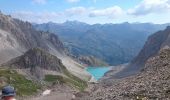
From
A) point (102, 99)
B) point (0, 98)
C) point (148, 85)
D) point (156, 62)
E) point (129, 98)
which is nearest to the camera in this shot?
point (0, 98)

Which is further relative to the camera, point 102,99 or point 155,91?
point 102,99

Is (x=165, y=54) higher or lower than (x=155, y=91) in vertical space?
higher

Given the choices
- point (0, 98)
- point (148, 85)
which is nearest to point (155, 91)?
point (148, 85)

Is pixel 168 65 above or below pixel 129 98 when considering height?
above

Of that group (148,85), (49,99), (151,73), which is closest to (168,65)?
(151,73)

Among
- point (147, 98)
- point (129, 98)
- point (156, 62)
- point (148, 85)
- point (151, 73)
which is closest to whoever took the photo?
point (147, 98)

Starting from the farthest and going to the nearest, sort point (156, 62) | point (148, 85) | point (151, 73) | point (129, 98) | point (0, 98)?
point (156, 62), point (151, 73), point (148, 85), point (129, 98), point (0, 98)

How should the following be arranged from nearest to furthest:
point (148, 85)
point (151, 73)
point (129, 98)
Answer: point (129, 98), point (148, 85), point (151, 73)

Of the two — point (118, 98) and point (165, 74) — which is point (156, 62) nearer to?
point (165, 74)

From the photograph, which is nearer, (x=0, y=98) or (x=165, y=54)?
(x=0, y=98)

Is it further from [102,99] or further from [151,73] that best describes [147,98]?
[151,73]
